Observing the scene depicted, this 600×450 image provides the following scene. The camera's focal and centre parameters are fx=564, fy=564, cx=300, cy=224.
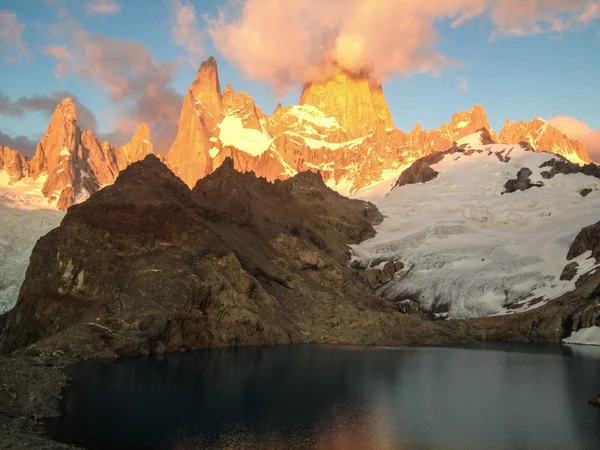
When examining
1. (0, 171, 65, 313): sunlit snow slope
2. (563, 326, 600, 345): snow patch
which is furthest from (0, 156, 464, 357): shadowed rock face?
(0, 171, 65, 313): sunlit snow slope

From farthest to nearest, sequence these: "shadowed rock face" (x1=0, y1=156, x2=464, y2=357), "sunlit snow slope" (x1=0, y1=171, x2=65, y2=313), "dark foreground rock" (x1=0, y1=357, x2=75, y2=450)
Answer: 1. "sunlit snow slope" (x1=0, y1=171, x2=65, y2=313)
2. "shadowed rock face" (x1=0, y1=156, x2=464, y2=357)
3. "dark foreground rock" (x1=0, y1=357, x2=75, y2=450)

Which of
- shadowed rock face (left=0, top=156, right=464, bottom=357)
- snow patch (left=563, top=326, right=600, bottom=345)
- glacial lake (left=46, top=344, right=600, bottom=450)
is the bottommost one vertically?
glacial lake (left=46, top=344, right=600, bottom=450)

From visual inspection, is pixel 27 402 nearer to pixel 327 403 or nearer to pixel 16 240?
pixel 327 403

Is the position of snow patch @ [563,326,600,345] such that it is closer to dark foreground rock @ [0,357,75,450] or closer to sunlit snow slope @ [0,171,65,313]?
dark foreground rock @ [0,357,75,450]

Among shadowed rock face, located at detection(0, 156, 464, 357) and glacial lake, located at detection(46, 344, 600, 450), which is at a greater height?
shadowed rock face, located at detection(0, 156, 464, 357)

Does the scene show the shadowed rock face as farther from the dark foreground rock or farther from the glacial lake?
the dark foreground rock

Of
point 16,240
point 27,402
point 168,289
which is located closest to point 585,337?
point 168,289

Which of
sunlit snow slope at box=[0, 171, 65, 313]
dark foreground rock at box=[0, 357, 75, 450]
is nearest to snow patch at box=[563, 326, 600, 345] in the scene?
dark foreground rock at box=[0, 357, 75, 450]

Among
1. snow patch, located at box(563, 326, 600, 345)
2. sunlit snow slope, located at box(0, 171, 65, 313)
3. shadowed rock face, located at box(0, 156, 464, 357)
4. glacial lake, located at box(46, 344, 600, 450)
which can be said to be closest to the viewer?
glacial lake, located at box(46, 344, 600, 450)

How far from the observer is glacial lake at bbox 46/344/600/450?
41.1m

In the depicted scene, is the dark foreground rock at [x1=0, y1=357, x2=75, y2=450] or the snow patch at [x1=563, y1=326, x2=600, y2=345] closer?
the dark foreground rock at [x1=0, y1=357, x2=75, y2=450]

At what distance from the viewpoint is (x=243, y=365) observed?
3012 inches

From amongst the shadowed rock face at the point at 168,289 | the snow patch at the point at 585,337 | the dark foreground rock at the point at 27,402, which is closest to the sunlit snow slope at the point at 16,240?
the shadowed rock face at the point at 168,289

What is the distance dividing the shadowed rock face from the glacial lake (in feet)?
31.5
